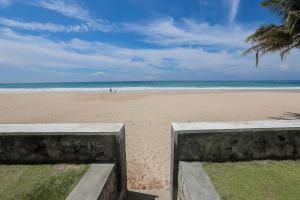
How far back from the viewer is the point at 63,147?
13.2 ft

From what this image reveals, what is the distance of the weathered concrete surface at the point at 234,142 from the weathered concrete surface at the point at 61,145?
110 centimetres

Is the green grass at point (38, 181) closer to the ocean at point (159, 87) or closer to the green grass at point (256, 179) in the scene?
the green grass at point (256, 179)

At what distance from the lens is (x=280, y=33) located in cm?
880

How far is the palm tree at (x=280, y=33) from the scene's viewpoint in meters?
8.53

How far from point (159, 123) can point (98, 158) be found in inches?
266

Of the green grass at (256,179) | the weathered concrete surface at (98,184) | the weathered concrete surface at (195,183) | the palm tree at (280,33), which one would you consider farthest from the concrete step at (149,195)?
the palm tree at (280,33)

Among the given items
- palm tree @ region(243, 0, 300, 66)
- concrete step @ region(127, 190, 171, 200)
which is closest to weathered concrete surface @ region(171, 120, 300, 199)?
concrete step @ region(127, 190, 171, 200)

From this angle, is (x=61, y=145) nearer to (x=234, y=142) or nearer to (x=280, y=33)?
(x=234, y=142)

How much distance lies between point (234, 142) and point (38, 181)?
10.7 feet

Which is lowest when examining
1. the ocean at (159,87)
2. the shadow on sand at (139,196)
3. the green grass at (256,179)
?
the ocean at (159,87)

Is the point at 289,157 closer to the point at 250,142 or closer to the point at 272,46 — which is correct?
the point at 250,142

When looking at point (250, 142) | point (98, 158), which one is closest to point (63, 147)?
point (98, 158)

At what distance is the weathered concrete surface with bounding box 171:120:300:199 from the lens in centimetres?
391

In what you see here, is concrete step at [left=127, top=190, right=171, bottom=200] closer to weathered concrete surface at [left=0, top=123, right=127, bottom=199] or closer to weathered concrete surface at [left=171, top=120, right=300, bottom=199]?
weathered concrete surface at [left=171, top=120, right=300, bottom=199]
